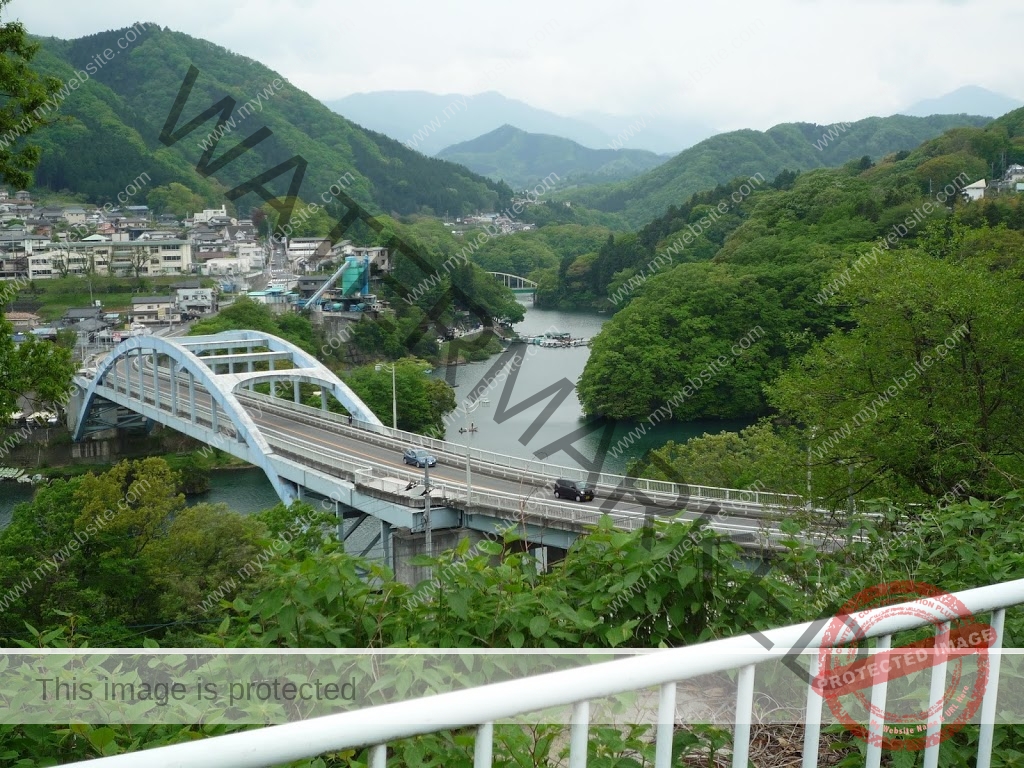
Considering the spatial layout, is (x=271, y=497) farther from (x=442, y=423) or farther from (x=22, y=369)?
(x=22, y=369)

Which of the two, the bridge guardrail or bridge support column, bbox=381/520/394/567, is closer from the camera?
the bridge guardrail

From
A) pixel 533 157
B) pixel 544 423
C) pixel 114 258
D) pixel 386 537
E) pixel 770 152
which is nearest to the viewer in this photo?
pixel 386 537

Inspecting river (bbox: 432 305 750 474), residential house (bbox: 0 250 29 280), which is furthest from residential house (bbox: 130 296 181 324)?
river (bbox: 432 305 750 474)

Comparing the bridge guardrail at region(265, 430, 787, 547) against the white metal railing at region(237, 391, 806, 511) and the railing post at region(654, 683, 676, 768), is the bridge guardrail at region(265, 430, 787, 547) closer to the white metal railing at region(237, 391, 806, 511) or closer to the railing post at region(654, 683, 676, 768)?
the white metal railing at region(237, 391, 806, 511)

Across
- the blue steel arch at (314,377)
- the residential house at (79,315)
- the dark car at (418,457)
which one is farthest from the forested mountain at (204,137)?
the dark car at (418,457)

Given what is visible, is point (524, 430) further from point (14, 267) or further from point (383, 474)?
point (14, 267)

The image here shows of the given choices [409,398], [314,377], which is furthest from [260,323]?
[314,377]
